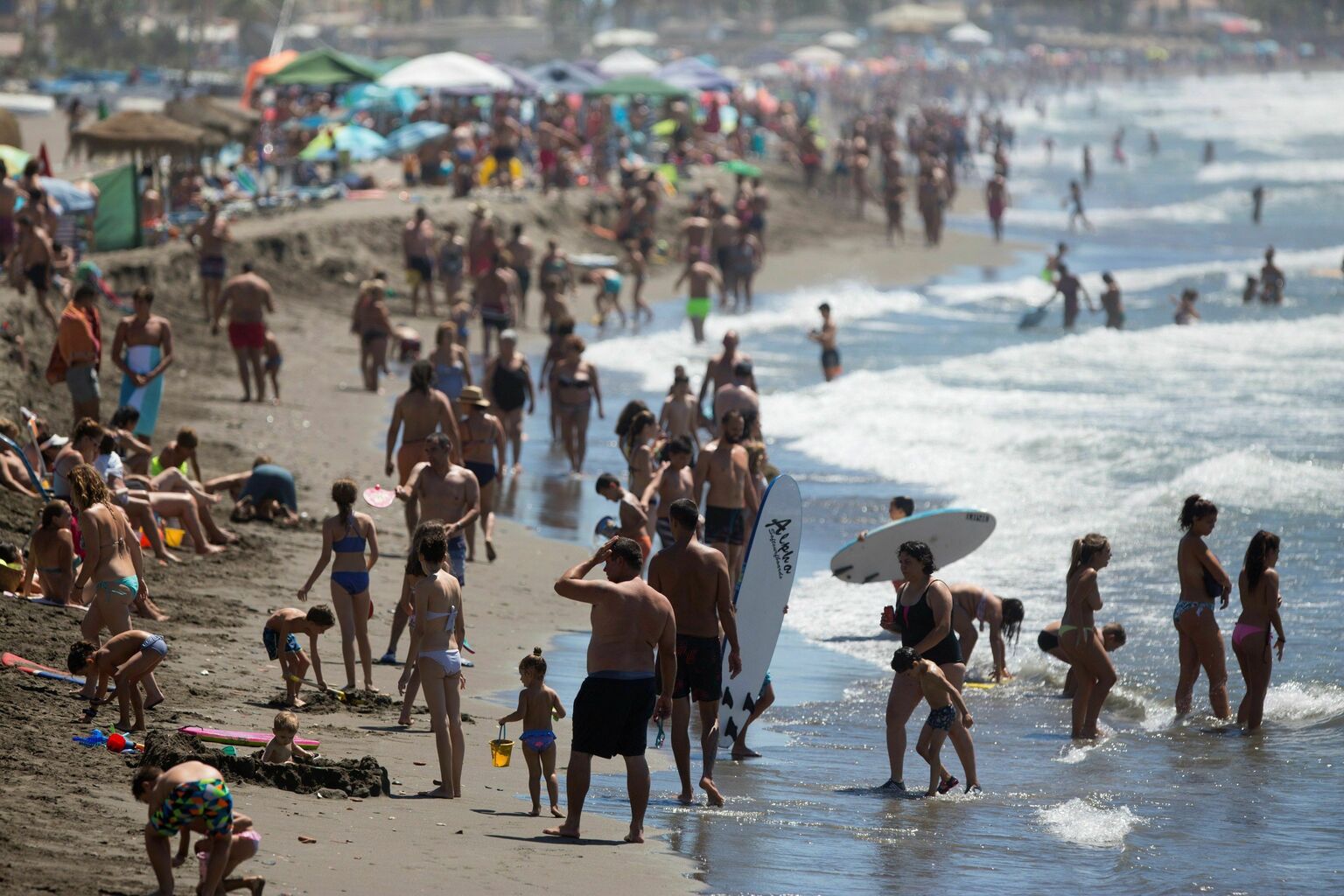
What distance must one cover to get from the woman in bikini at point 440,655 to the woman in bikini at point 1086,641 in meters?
3.53

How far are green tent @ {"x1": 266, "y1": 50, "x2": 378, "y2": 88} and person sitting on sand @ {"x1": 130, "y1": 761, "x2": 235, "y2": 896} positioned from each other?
80.4 feet

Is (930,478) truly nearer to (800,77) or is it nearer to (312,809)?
(312,809)

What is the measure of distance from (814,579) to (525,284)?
425 inches

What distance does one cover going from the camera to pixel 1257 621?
9.41 m

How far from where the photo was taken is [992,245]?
119ft

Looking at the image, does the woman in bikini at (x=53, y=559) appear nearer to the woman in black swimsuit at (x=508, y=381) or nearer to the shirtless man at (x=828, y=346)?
the woman in black swimsuit at (x=508, y=381)

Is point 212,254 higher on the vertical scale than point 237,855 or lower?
lower

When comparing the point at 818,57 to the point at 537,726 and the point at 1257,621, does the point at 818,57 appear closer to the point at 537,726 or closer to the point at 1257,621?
the point at 1257,621

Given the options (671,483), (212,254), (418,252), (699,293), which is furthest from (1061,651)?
(418,252)

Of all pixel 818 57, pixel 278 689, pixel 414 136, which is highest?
pixel 818 57

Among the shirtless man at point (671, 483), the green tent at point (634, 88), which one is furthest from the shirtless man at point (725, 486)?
the green tent at point (634, 88)

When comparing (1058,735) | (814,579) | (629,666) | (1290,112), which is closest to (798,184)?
(814,579)

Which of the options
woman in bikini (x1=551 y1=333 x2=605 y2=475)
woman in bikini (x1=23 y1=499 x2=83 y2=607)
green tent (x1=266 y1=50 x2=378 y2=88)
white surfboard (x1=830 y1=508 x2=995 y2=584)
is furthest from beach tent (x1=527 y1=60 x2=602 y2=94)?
woman in bikini (x1=23 y1=499 x2=83 y2=607)

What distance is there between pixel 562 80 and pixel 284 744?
1235 inches
